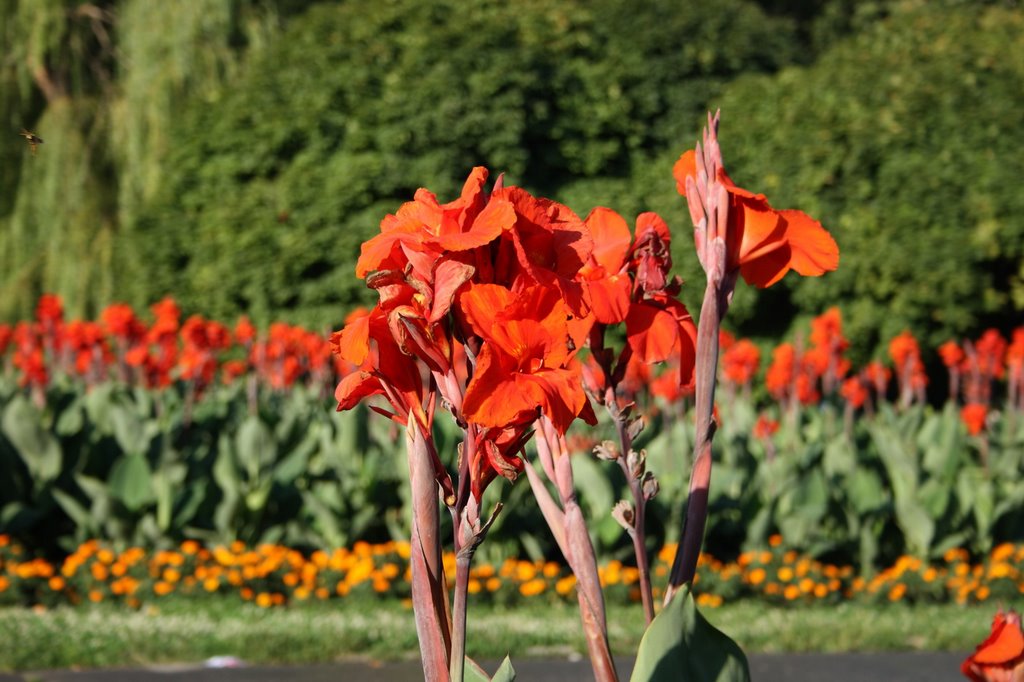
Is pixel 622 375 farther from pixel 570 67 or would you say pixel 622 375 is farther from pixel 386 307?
pixel 570 67

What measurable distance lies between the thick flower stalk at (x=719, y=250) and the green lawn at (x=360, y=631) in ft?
9.59

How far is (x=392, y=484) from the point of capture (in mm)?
5367

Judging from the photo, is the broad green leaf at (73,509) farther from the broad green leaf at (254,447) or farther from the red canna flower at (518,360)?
the red canna flower at (518,360)

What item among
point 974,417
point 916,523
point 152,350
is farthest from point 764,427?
point 152,350

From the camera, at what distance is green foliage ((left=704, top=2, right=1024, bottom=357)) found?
808 cm

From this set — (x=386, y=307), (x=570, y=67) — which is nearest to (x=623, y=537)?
(x=386, y=307)

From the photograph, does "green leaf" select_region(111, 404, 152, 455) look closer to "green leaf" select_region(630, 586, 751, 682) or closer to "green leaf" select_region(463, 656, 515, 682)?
"green leaf" select_region(463, 656, 515, 682)

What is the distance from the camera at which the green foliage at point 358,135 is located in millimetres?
8844

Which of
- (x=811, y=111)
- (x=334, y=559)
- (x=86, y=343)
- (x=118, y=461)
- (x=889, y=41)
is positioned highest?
(x=889, y=41)

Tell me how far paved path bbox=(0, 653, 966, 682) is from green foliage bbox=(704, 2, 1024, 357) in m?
4.47

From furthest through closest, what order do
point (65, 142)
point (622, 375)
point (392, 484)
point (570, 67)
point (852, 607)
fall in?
point (65, 142) < point (570, 67) < point (392, 484) < point (852, 607) < point (622, 375)

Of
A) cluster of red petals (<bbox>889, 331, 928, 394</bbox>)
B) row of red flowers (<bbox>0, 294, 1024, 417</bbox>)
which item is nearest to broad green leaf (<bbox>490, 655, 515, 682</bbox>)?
row of red flowers (<bbox>0, 294, 1024, 417</bbox>)

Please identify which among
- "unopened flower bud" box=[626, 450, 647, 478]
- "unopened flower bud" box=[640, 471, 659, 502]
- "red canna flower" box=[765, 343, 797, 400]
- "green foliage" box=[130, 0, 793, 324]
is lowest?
"red canna flower" box=[765, 343, 797, 400]

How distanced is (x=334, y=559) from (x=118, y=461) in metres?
0.97
